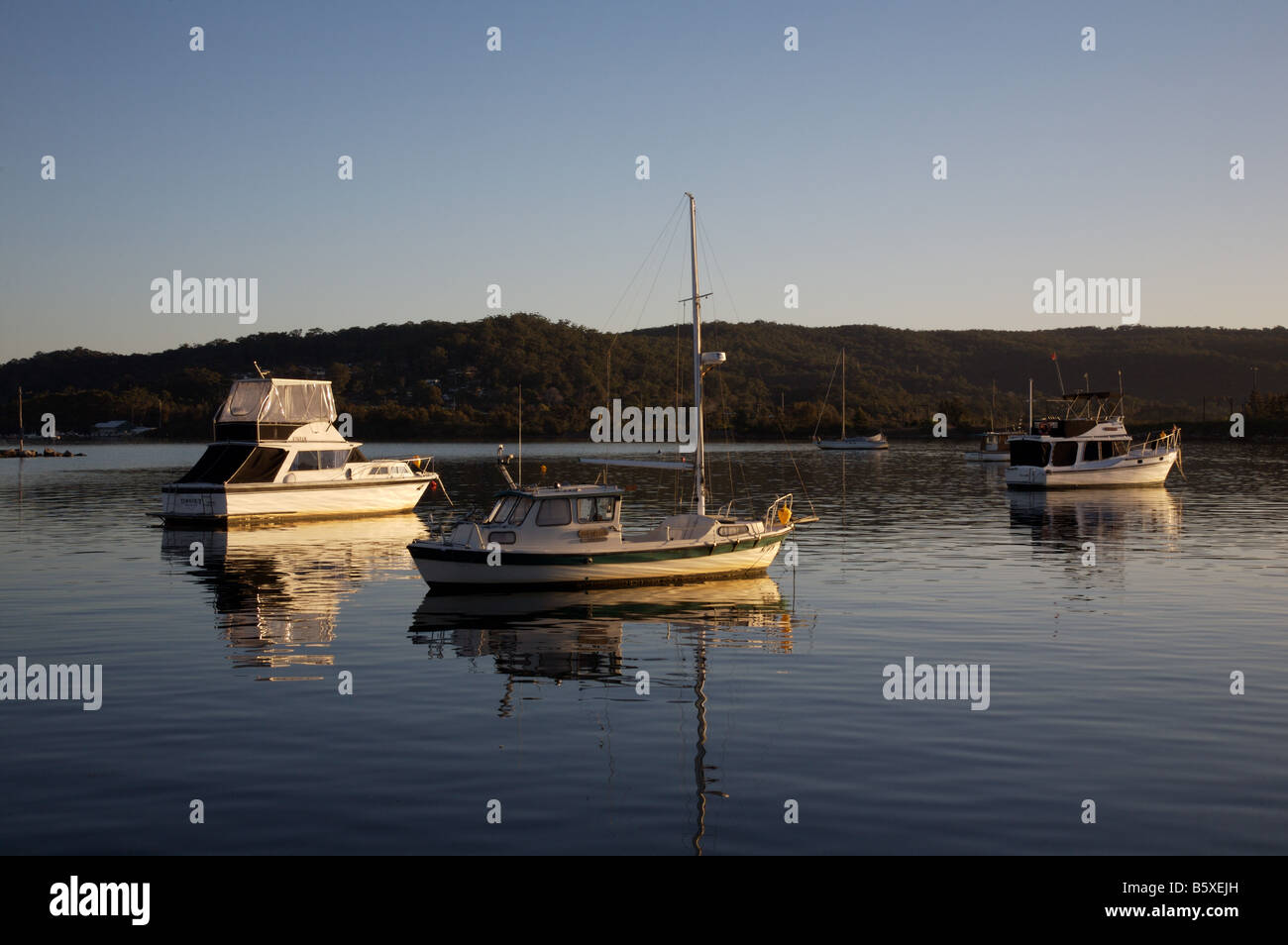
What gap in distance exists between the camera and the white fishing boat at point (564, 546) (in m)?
32.2

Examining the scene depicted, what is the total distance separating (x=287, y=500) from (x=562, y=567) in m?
29.8

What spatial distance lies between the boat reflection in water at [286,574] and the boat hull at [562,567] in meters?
3.15

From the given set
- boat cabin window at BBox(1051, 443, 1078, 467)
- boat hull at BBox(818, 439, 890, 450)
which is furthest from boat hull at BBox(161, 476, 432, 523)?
boat hull at BBox(818, 439, 890, 450)

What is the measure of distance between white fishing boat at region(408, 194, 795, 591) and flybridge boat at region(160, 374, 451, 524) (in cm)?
2612

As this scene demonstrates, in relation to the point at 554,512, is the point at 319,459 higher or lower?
higher

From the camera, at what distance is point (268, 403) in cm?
5678

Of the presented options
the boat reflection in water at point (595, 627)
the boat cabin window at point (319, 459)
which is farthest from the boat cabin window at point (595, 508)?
the boat cabin window at point (319, 459)

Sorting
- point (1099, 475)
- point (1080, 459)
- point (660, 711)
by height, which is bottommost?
point (660, 711)

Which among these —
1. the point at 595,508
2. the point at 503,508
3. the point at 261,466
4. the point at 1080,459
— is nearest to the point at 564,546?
the point at 595,508

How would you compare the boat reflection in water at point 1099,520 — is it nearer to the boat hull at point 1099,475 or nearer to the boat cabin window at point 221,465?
the boat hull at point 1099,475

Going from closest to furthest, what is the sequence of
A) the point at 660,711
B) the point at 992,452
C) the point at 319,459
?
the point at 660,711 < the point at 319,459 < the point at 992,452

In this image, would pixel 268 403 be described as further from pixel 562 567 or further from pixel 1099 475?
pixel 1099 475

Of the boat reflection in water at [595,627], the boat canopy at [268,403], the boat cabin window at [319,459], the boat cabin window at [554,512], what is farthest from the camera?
the boat cabin window at [319,459]
